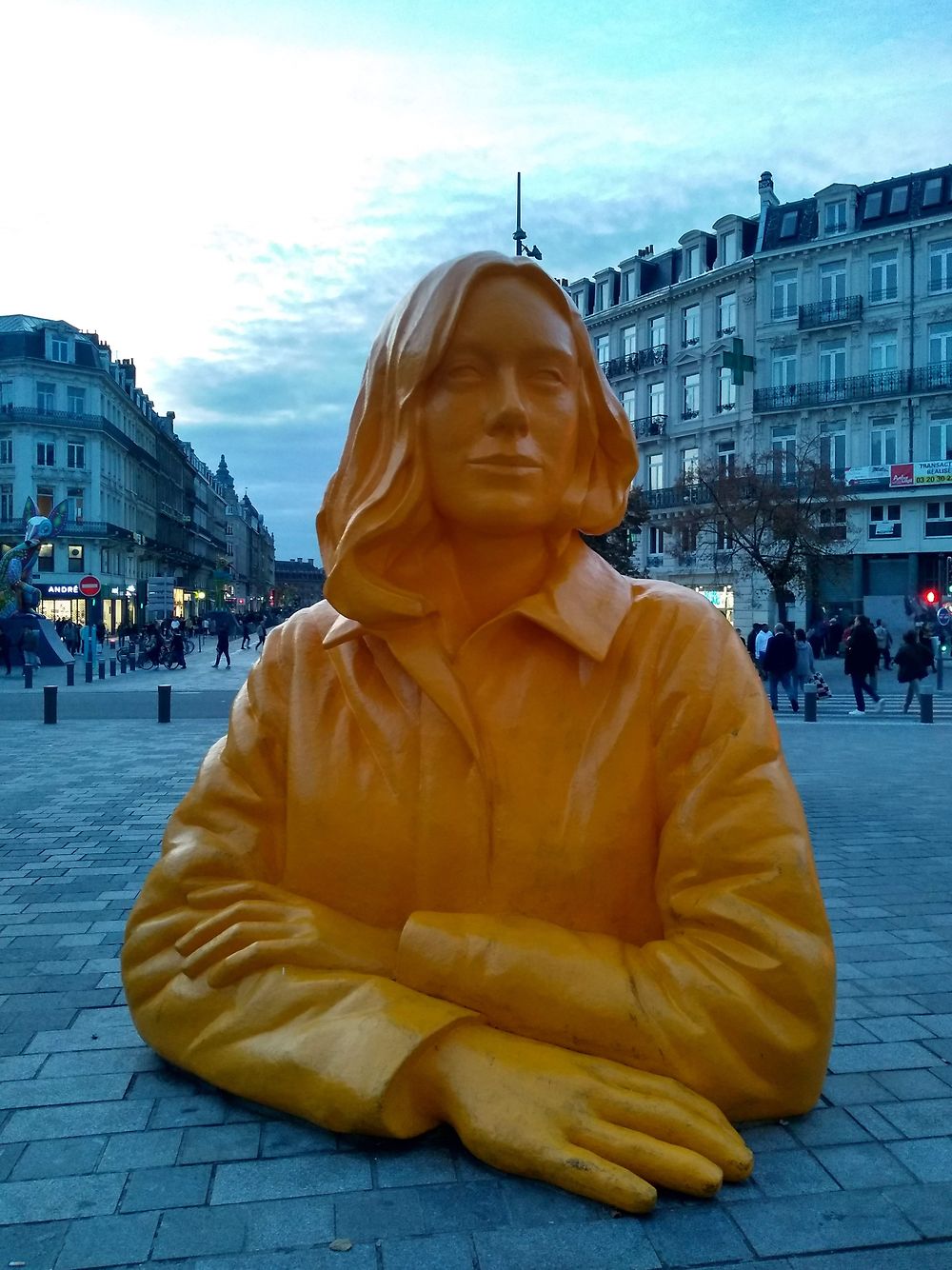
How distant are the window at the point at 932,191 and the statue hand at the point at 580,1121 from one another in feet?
122

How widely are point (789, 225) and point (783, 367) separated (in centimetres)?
545

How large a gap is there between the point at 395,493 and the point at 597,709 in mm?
926

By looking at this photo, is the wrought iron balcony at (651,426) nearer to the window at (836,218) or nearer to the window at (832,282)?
the window at (832,282)

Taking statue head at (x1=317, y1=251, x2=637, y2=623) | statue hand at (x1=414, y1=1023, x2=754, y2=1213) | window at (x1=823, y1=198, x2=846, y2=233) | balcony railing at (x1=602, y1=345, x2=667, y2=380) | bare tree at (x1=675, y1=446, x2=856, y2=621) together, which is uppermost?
window at (x1=823, y1=198, x2=846, y2=233)

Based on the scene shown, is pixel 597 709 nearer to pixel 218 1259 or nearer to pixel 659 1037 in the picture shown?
pixel 659 1037

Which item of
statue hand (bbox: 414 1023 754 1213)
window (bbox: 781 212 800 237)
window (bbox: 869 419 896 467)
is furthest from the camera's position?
window (bbox: 781 212 800 237)

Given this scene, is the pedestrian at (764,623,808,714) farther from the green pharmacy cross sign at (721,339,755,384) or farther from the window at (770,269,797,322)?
the window at (770,269,797,322)

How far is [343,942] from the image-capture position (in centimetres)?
298

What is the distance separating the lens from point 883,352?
1340 inches

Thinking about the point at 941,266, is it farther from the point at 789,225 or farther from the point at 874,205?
the point at 789,225

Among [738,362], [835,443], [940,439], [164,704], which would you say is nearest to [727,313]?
[738,362]

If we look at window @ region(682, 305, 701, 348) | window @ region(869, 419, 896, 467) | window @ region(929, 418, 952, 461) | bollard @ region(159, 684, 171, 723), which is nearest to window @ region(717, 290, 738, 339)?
window @ region(682, 305, 701, 348)

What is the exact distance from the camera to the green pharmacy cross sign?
3481cm

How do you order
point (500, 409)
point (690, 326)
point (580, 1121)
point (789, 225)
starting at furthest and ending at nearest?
point (690, 326)
point (789, 225)
point (500, 409)
point (580, 1121)
